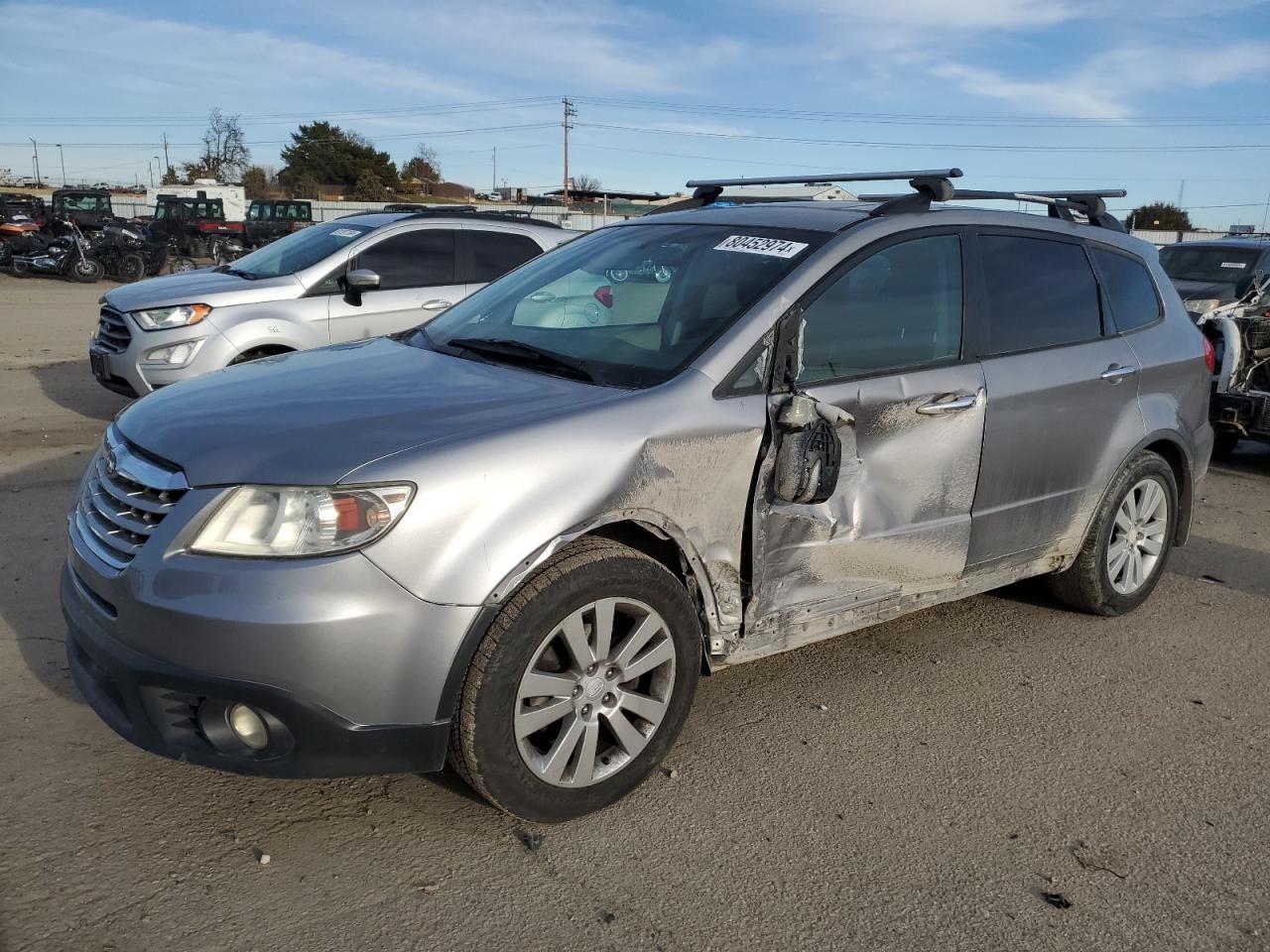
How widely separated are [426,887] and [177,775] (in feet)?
3.25

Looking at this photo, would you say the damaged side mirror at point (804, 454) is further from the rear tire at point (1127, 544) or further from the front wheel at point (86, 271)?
the front wheel at point (86, 271)

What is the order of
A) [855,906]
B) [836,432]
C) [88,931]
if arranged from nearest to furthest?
1. [88,931]
2. [855,906]
3. [836,432]

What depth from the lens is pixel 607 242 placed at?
14.3 feet

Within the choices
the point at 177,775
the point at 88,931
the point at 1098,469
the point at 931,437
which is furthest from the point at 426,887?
the point at 1098,469

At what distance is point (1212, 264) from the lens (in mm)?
11820

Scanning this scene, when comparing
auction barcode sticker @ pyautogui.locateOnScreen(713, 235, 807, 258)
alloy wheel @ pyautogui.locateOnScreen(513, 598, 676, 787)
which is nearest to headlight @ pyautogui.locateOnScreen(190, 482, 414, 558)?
alloy wheel @ pyautogui.locateOnScreen(513, 598, 676, 787)

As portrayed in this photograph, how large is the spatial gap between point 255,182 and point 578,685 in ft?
270

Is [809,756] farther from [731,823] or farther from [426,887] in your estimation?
[426,887]

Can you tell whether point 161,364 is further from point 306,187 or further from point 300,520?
point 306,187

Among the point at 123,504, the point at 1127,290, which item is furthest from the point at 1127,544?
the point at 123,504

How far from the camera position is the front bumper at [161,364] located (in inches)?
299

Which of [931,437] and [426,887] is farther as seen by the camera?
[931,437]

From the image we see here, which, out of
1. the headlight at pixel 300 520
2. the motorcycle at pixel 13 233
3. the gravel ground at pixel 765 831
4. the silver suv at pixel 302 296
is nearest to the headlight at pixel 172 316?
the silver suv at pixel 302 296

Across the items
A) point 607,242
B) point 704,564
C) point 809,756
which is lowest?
point 809,756
